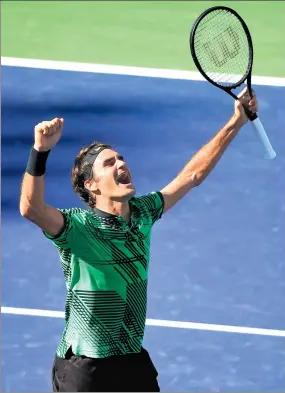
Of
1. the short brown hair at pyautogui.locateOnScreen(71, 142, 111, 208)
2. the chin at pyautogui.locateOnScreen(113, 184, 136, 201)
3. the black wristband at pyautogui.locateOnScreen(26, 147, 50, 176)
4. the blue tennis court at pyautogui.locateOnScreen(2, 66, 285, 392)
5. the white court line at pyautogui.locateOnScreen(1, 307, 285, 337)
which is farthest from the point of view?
the white court line at pyautogui.locateOnScreen(1, 307, 285, 337)

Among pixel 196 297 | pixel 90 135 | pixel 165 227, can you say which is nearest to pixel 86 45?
pixel 90 135

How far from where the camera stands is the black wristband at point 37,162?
8.01 m

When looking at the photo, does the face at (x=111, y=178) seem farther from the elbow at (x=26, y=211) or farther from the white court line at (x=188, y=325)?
the white court line at (x=188, y=325)

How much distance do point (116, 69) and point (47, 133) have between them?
5.86 meters

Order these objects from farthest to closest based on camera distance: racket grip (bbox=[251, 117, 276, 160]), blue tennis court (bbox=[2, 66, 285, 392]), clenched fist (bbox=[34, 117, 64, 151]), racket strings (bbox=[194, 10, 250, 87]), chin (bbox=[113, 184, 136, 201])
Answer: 1. blue tennis court (bbox=[2, 66, 285, 392])
2. racket strings (bbox=[194, 10, 250, 87])
3. racket grip (bbox=[251, 117, 276, 160])
4. chin (bbox=[113, 184, 136, 201])
5. clenched fist (bbox=[34, 117, 64, 151])

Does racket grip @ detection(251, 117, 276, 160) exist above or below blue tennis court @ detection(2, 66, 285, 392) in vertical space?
above

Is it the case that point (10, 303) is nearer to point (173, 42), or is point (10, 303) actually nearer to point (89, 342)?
point (89, 342)

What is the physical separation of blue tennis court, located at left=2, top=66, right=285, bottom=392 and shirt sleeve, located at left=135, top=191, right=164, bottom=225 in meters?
1.93

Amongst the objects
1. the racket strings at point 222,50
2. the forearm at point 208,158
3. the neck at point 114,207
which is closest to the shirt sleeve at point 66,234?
the neck at point 114,207

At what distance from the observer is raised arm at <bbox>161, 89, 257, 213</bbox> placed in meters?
9.14

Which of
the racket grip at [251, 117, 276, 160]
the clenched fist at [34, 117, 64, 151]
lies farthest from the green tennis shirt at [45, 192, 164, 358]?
the racket grip at [251, 117, 276, 160]

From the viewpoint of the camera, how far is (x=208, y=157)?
9242 mm

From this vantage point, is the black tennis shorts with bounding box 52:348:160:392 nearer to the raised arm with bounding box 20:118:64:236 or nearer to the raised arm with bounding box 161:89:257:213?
the raised arm with bounding box 20:118:64:236

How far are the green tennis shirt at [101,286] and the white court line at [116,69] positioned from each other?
200 inches
